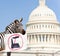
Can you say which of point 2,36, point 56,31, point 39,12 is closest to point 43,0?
point 39,12

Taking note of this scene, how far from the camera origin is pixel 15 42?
11344mm

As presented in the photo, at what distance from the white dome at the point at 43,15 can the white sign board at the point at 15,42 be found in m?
105

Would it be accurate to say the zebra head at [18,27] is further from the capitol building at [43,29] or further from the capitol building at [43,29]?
the capitol building at [43,29]

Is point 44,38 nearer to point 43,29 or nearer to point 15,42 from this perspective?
point 43,29

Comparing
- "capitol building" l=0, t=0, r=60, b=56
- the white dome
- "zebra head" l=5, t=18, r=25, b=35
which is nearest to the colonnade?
"capitol building" l=0, t=0, r=60, b=56

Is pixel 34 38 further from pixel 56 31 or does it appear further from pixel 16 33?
pixel 16 33

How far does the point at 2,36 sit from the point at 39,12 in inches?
4225

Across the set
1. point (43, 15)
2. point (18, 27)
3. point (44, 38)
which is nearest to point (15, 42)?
point (18, 27)

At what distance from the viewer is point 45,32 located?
372 ft

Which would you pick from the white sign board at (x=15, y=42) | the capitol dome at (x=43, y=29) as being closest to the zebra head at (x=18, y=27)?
the white sign board at (x=15, y=42)

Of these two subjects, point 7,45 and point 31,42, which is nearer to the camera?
point 7,45

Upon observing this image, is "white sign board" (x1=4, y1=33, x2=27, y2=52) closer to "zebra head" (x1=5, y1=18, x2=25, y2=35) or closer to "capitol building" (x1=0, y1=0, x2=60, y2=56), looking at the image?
"zebra head" (x1=5, y1=18, x2=25, y2=35)

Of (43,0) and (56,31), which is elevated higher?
(43,0)

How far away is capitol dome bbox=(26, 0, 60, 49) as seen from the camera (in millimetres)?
111188
